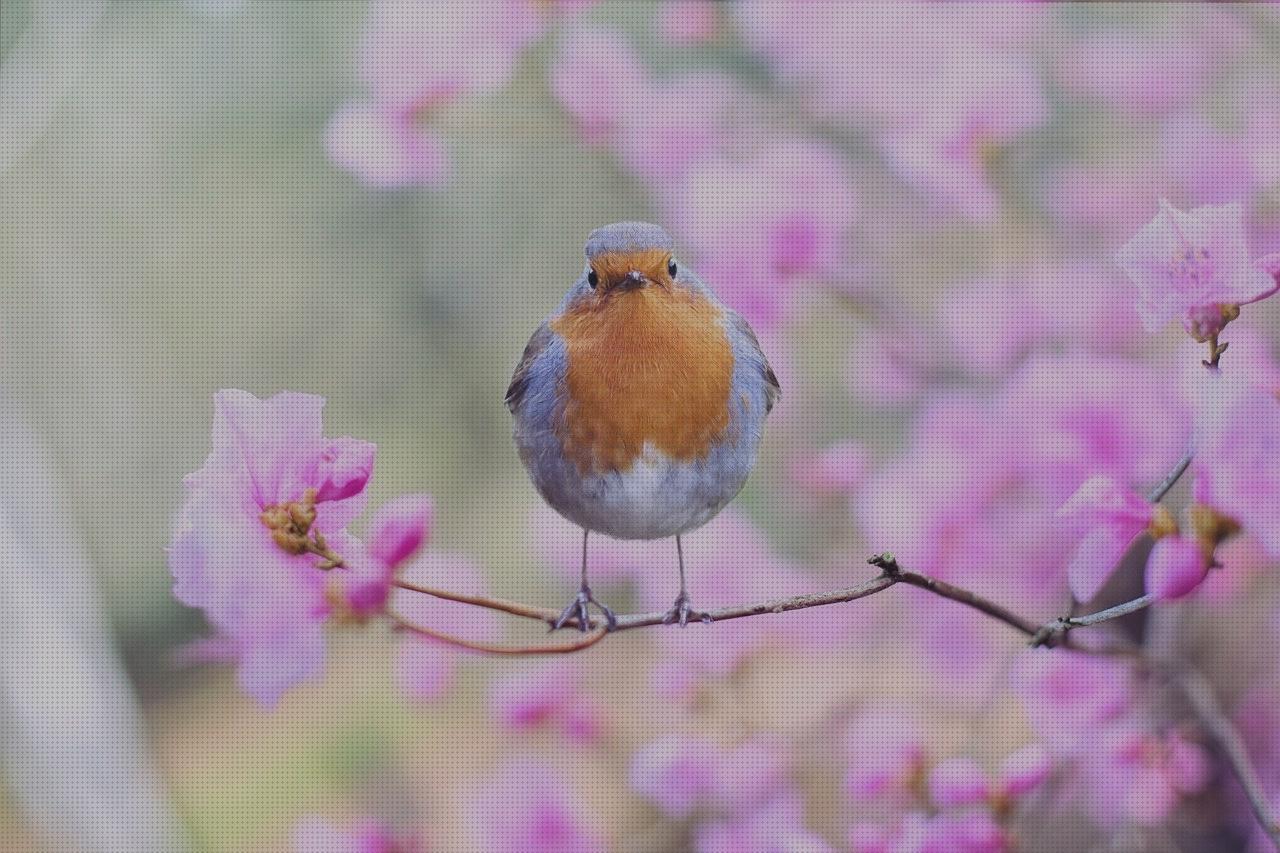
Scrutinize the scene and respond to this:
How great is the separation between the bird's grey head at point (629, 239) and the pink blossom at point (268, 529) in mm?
152

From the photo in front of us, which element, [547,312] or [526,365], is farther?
[547,312]

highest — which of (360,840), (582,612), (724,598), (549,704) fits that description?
(724,598)

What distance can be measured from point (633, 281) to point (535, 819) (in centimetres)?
145

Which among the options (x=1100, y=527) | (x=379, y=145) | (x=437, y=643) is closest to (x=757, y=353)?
(x=1100, y=527)

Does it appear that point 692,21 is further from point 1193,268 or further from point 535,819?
point 1193,268

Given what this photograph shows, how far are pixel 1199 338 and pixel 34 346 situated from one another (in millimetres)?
4863

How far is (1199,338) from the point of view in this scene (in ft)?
1.98

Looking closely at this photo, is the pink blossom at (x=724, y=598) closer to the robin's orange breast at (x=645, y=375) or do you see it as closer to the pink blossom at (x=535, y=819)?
the pink blossom at (x=535, y=819)

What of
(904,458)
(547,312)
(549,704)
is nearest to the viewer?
(549,704)

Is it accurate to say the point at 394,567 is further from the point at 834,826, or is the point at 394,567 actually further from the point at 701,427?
the point at 834,826

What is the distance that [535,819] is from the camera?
178cm

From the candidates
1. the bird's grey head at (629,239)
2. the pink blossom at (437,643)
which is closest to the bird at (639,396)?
the bird's grey head at (629,239)

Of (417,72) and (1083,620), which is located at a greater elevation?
(417,72)

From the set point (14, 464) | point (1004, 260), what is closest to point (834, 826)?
point (1004, 260)
